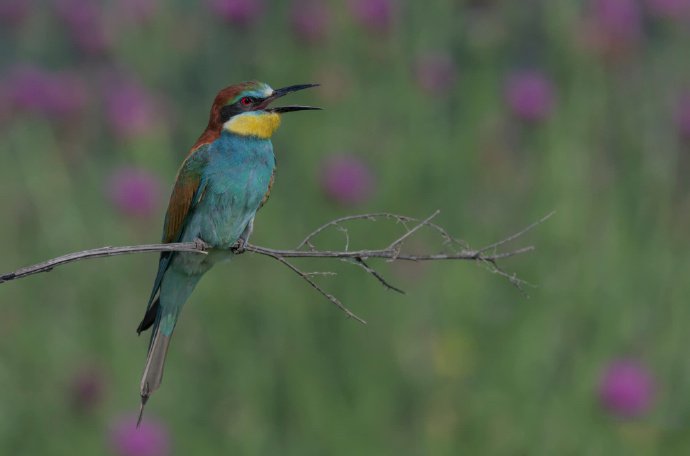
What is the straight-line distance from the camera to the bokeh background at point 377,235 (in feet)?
11.3

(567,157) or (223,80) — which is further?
(223,80)

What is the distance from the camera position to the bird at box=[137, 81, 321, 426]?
1.93m

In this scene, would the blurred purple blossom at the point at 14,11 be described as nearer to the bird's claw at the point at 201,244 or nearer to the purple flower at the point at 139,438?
the purple flower at the point at 139,438

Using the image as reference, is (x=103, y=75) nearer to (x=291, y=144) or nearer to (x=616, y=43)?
(x=291, y=144)

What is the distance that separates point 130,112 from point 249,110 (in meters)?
1.85

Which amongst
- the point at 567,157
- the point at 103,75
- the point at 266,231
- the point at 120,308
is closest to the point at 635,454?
the point at 567,157

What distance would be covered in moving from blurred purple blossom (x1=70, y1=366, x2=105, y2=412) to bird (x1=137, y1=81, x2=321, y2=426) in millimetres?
1457

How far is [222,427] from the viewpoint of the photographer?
350 cm

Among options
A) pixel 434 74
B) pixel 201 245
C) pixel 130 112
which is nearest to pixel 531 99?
pixel 434 74

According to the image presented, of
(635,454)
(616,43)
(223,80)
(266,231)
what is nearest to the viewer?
(635,454)

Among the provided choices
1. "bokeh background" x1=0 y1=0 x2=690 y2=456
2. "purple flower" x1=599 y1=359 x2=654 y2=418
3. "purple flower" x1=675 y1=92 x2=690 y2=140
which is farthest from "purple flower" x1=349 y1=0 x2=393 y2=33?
"purple flower" x1=599 y1=359 x2=654 y2=418

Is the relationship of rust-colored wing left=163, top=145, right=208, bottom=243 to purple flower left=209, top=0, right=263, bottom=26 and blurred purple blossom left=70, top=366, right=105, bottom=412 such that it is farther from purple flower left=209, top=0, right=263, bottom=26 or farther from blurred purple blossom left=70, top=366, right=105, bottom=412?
purple flower left=209, top=0, right=263, bottom=26

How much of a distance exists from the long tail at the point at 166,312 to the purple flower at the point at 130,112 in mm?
1815

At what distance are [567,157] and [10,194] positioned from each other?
76.5 inches
